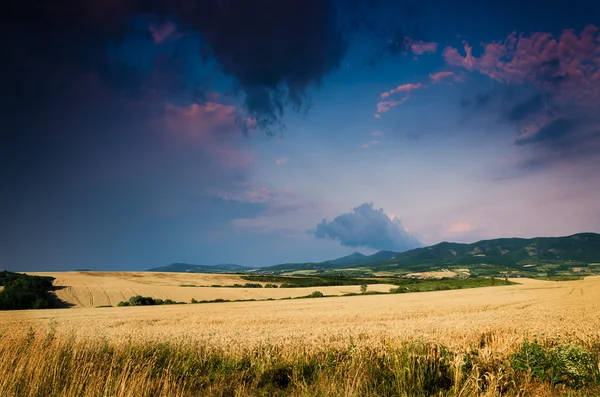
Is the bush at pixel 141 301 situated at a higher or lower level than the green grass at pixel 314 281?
higher

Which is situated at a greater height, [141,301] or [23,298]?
[23,298]

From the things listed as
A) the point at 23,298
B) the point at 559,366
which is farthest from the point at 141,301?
the point at 559,366

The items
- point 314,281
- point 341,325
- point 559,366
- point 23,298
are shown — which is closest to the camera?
point 559,366

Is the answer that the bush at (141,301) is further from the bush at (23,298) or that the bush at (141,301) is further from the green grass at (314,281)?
the green grass at (314,281)

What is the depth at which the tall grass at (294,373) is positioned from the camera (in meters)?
7.48

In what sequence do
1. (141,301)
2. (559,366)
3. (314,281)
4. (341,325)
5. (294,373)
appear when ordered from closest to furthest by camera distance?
(294,373)
(559,366)
(341,325)
(141,301)
(314,281)

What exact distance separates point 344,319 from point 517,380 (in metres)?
20.9

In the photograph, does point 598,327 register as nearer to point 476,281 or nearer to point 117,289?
point 117,289

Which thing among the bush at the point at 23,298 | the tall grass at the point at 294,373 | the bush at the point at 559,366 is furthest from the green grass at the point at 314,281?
the bush at the point at 559,366

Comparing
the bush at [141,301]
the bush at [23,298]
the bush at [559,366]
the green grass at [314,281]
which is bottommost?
the green grass at [314,281]

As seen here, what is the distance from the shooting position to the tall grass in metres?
7.48

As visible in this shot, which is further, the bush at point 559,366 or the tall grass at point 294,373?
the bush at point 559,366

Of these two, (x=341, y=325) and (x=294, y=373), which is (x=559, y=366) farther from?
(x=341, y=325)

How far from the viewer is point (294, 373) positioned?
30.9 feet
